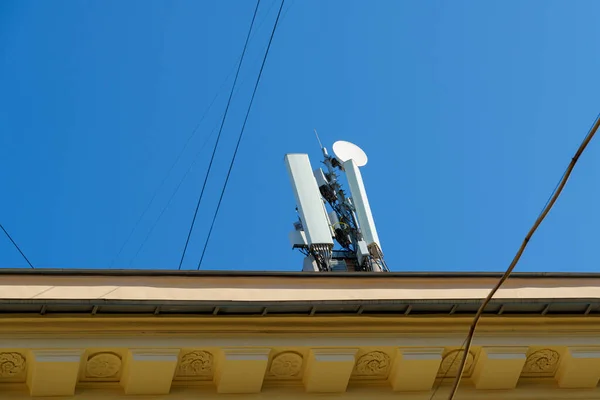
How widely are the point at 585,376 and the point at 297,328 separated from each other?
3014mm

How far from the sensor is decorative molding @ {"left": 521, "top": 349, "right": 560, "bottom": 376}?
29.3 feet

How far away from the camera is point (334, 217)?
27.6 metres

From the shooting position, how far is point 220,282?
31.6 feet

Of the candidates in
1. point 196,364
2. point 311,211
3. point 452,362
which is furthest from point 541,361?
point 311,211

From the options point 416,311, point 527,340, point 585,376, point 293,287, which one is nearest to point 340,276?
point 293,287

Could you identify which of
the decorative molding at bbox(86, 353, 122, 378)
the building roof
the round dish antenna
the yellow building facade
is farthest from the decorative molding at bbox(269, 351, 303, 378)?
the round dish antenna

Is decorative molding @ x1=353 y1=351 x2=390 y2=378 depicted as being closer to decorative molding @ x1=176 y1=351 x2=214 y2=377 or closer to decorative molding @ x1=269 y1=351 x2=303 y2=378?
decorative molding @ x1=269 y1=351 x2=303 y2=378

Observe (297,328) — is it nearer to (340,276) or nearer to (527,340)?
(340,276)

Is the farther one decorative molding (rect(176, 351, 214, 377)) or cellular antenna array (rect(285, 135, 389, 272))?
cellular antenna array (rect(285, 135, 389, 272))

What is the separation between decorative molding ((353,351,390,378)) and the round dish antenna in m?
19.1

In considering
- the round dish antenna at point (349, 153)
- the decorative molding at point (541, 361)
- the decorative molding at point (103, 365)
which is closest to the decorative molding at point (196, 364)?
the decorative molding at point (103, 365)

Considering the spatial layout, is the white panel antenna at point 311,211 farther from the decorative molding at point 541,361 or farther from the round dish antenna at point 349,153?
the decorative molding at point 541,361

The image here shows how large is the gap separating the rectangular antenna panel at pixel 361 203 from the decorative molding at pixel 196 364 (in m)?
18.5

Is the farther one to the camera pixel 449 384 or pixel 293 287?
pixel 293 287
